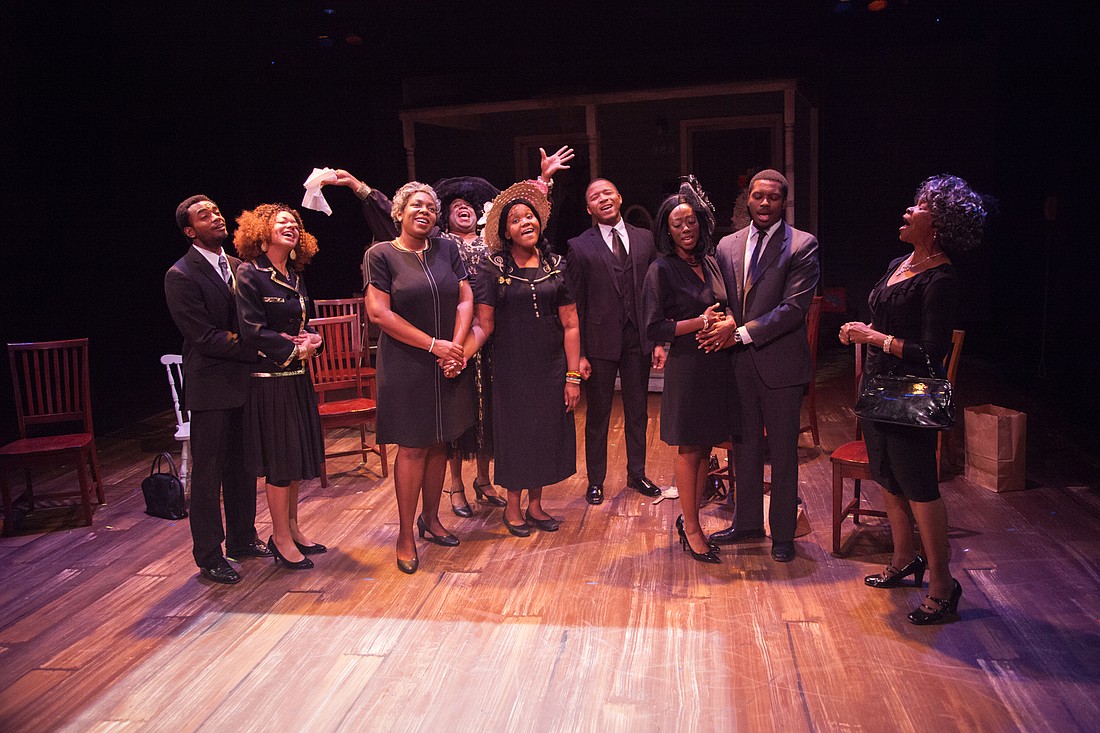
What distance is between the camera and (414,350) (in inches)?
144

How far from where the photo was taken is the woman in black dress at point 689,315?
357cm

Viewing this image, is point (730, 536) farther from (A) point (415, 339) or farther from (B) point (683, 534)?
(A) point (415, 339)

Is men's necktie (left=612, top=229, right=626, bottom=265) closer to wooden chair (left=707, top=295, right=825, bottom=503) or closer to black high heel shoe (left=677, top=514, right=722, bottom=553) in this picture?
wooden chair (left=707, top=295, right=825, bottom=503)

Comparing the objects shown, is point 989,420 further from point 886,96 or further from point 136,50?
point 886,96

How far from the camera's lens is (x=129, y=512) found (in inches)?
185

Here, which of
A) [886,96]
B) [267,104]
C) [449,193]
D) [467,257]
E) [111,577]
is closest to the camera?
[111,577]

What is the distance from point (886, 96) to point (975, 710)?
944 centimetres

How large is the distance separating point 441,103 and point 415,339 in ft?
18.5

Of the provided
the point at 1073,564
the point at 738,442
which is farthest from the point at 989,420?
the point at 738,442

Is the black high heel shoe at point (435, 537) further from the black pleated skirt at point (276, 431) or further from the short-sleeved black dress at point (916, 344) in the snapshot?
the short-sleeved black dress at point (916, 344)

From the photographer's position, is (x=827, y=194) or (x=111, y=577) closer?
(x=111, y=577)

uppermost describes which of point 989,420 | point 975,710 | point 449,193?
point 449,193

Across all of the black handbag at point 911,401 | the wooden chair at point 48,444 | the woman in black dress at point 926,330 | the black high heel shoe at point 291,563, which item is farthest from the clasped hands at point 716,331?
the wooden chair at point 48,444

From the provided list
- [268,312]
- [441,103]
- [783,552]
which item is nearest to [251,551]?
[268,312]
